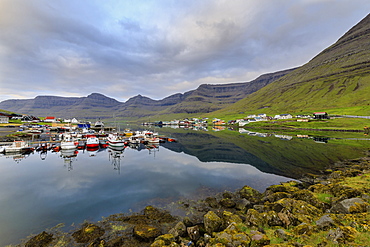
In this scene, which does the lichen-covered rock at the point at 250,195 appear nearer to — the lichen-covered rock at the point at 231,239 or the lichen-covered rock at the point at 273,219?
the lichen-covered rock at the point at 273,219

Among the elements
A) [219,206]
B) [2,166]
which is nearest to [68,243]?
[219,206]

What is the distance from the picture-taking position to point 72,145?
2447 inches

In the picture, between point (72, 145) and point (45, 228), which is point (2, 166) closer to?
point (72, 145)

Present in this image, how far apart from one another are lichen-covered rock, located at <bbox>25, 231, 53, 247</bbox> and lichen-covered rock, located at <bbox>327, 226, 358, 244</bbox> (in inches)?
877

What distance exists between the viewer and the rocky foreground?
11.2 meters

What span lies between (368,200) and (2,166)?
6891cm

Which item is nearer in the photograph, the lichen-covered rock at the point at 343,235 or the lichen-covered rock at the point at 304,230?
the lichen-covered rock at the point at 343,235

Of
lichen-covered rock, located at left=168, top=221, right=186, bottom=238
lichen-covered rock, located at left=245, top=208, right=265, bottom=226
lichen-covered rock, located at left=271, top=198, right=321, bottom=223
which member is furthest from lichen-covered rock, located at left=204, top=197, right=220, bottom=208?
lichen-covered rock, located at left=168, top=221, right=186, bottom=238

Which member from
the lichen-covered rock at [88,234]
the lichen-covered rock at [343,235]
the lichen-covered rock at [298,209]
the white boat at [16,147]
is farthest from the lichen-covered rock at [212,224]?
the white boat at [16,147]

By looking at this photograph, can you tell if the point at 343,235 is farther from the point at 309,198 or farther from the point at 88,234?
the point at 88,234

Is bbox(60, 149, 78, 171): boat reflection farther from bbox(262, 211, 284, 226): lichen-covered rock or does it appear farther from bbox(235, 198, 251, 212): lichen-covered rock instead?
bbox(262, 211, 284, 226): lichen-covered rock

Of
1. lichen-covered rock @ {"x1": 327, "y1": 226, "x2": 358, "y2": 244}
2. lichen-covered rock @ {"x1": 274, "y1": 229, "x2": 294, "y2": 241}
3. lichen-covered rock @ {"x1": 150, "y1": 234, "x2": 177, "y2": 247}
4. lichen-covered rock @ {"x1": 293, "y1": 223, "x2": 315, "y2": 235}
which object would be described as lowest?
lichen-covered rock @ {"x1": 150, "y1": 234, "x2": 177, "y2": 247}

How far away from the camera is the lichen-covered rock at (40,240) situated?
49.2ft

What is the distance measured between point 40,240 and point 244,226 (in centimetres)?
1857
